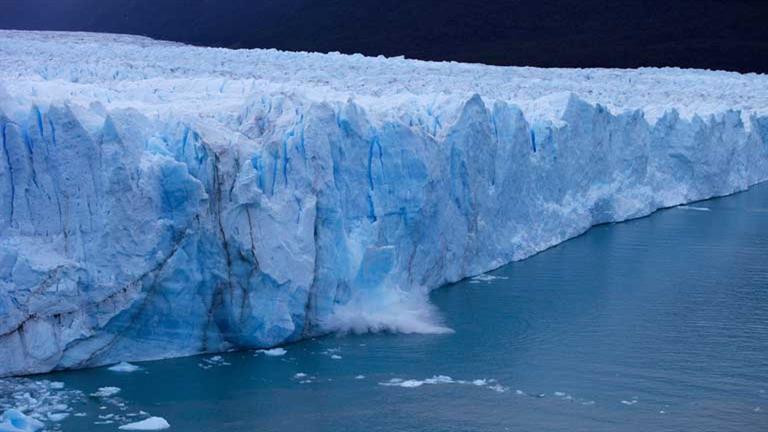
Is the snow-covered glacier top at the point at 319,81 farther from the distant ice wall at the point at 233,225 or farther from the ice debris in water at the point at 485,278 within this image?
the ice debris in water at the point at 485,278

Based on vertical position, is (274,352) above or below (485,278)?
below

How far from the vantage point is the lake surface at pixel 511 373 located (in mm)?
5355

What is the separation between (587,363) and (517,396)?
75 centimetres

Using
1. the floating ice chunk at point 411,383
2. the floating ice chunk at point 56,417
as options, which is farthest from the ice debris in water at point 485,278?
the floating ice chunk at point 56,417

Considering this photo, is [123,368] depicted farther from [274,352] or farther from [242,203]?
[242,203]

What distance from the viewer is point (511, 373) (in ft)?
20.1

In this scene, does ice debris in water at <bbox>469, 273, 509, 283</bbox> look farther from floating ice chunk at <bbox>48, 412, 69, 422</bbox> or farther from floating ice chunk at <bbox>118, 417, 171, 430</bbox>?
floating ice chunk at <bbox>48, 412, 69, 422</bbox>

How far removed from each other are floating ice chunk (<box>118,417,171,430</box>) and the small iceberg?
16.0 inches

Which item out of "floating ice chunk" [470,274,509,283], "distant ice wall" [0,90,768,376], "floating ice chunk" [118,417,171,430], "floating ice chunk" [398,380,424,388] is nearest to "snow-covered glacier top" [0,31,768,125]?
"distant ice wall" [0,90,768,376]

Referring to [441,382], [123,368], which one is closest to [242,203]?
[123,368]

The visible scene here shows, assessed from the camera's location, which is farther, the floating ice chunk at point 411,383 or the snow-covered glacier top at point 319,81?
the snow-covered glacier top at point 319,81

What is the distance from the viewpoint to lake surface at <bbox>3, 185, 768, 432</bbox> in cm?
536

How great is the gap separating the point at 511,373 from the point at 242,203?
72.9 inches

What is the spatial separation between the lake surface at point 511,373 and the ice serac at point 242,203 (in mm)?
240
